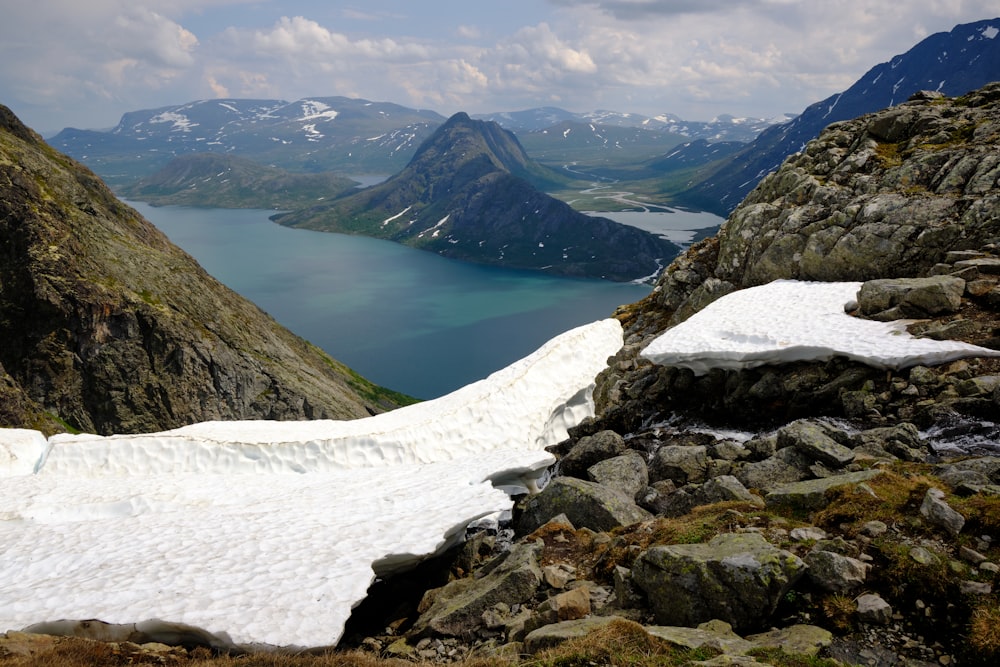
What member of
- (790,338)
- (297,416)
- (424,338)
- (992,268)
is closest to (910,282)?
(992,268)

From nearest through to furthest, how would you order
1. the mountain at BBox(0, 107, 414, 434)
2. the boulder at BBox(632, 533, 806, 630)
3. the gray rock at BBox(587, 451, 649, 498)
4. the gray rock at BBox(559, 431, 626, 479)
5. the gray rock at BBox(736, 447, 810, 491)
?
the boulder at BBox(632, 533, 806, 630) < the gray rock at BBox(736, 447, 810, 491) < the gray rock at BBox(587, 451, 649, 498) < the gray rock at BBox(559, 431, 626, 479) < the mountain at BBox(0, 107, 414, 434)

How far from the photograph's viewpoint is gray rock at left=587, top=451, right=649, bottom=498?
49.9 feet

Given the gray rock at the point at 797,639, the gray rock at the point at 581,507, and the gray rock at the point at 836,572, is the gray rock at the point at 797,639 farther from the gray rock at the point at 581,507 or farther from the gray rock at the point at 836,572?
the gray rock at the point at 581,507

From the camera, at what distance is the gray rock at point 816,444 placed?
12.9m

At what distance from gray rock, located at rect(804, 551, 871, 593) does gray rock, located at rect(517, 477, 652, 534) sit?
4806 millimetres

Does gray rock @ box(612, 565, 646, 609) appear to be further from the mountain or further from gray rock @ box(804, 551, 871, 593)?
the mountain

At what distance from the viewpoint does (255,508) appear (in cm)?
1519

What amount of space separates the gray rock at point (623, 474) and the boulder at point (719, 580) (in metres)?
5.11

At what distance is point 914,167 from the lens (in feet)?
83.0

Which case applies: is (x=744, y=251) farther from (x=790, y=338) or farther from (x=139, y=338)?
(x=139, y=338)

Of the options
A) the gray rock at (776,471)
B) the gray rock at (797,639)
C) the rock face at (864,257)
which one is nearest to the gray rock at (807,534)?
the gray rock at (797,639)

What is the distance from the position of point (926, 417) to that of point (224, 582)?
15.8 meters

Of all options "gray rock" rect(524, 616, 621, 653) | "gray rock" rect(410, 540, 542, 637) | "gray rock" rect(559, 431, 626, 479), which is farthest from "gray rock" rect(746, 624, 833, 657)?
"gray rock" rect(559, 431, 626, 479)

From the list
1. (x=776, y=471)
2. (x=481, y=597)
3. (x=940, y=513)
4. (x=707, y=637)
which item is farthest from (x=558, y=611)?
(x=776, y=471)
